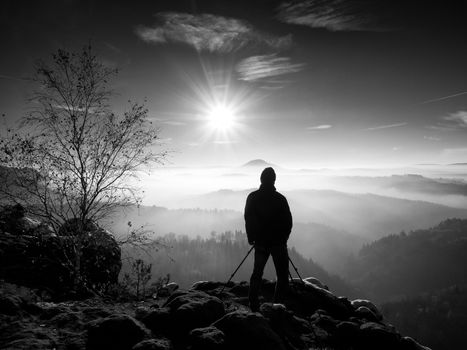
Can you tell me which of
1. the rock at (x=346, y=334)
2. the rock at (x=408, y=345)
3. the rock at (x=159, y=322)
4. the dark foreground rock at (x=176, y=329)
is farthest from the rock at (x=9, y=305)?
the rock at (x=408, y=345)

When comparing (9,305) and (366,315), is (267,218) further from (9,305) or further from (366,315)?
(366,315)

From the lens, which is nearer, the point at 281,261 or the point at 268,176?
the point at 281,261

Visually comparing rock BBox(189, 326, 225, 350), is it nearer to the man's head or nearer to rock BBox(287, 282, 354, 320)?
the man's head

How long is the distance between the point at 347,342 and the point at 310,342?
1.64 m

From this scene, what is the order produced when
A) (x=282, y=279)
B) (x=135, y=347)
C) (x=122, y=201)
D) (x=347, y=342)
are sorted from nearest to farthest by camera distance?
(x=135, y=347) → (x=347, y=342) → (x=282, y=279) → (x=122, y=201)

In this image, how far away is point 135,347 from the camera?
5746 mm

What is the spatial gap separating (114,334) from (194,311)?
89.6 inches

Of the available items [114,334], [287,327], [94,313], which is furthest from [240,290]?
[114,334]

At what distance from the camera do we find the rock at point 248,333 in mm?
6616

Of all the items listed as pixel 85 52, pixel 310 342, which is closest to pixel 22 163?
pixel 85 52

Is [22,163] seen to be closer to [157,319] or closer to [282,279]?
[157,319]

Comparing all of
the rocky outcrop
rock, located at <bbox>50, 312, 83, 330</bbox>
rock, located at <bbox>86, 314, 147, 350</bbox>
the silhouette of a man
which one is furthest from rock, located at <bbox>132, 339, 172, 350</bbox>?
the rocky outcrop

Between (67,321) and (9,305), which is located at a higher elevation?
(9,305)

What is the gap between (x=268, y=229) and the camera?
9.84m
